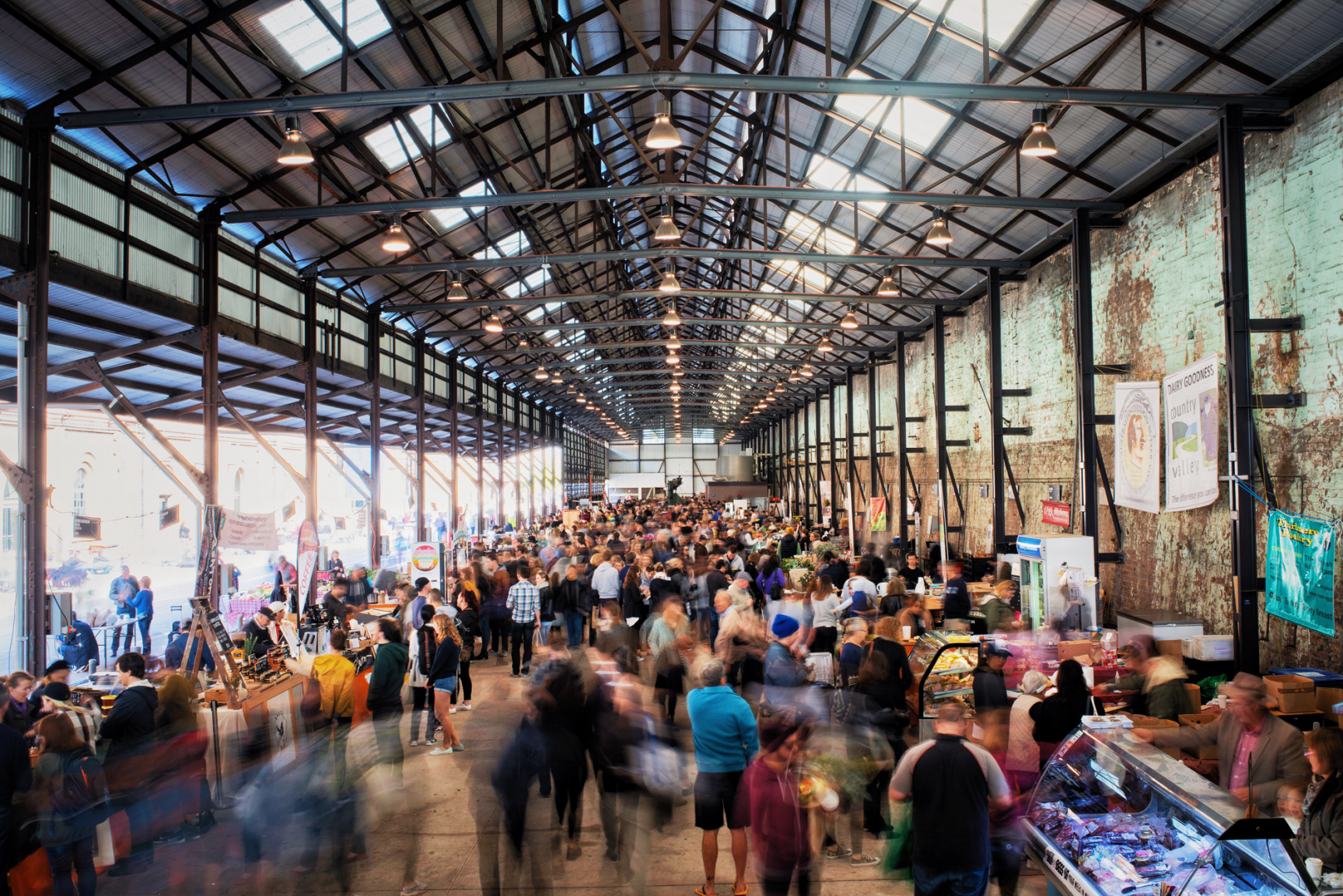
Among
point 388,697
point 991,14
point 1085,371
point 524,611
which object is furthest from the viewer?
point 1085,371

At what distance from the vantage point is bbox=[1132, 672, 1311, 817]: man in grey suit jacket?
4.30 m

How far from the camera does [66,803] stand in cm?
437

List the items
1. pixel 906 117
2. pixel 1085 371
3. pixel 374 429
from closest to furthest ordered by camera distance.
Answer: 1. pixel 1085 371
2. pixel 906 117
3. pixel 374 429

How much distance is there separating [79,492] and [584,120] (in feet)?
46.0

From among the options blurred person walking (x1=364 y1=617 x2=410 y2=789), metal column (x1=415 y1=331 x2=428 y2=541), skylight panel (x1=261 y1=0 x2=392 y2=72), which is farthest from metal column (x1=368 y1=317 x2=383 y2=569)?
blurred person walking (x1=364 y1=617 x2=410 y2=789)

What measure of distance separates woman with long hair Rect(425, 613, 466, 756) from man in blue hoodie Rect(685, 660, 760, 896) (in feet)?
10.9

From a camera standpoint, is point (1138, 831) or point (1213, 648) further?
point (1213, 648)

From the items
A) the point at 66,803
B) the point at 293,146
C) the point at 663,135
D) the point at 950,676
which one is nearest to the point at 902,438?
the point at 950,676

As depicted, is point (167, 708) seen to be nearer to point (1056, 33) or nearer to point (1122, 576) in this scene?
point (1056, 33)

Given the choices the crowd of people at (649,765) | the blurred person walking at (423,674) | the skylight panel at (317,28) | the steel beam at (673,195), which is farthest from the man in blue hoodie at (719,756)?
the skylight panel at (317,28)

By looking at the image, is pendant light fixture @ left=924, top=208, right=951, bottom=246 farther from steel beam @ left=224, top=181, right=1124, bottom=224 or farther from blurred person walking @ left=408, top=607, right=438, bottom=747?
blurred person walking @ left=408, top=607, right=438, bottom=747

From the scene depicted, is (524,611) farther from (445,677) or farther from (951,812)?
(951,812)

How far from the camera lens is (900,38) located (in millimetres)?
10320

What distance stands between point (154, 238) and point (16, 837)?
8.49 m
